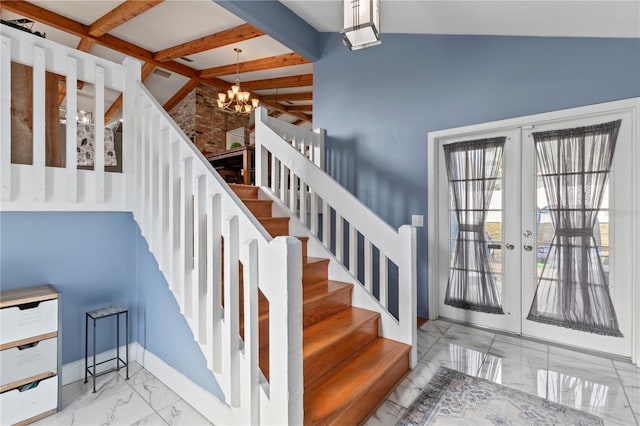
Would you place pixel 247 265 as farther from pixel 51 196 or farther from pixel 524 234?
pixel 524 234

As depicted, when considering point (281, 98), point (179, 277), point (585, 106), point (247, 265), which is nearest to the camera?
point (247, 265)

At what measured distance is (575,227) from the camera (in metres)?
2.61

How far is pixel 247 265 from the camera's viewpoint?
55.6 inches

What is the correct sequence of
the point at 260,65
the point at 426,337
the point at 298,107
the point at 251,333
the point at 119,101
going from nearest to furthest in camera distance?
the point at 251,333, the point at 426,337, the point at 260,65, the point at 119,101, the point at 298,107

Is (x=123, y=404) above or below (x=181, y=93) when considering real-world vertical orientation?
below

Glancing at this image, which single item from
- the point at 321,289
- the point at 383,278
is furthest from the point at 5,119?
the point at 383,278

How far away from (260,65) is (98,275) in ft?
15.5

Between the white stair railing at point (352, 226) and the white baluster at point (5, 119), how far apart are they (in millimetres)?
1894

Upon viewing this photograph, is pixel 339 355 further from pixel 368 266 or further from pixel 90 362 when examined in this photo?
pixel 90 362

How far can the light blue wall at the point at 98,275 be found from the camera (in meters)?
1.92

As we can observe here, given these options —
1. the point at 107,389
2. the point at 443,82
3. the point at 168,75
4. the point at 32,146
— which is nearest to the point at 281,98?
the point at 168,75

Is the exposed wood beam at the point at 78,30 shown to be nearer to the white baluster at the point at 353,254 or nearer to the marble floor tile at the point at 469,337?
the white baluster at the point at 353,254

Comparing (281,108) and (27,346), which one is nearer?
(27,346)

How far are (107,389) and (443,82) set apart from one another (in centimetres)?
388
